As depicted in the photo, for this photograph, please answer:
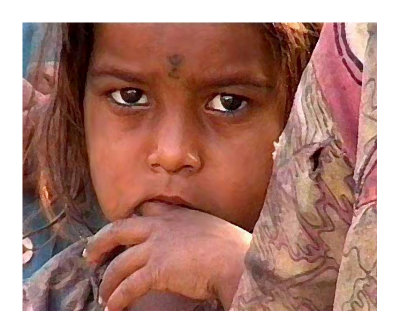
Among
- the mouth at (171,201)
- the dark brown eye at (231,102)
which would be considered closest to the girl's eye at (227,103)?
the dark brown eye at (231,102)

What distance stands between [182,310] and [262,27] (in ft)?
1.21

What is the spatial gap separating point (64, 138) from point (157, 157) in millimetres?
123

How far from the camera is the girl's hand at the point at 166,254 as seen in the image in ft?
3.27

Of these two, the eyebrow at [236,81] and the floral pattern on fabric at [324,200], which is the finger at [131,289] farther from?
the eyebrow at [236,81]

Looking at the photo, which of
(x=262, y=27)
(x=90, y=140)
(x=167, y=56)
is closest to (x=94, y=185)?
(x=90, y=140)

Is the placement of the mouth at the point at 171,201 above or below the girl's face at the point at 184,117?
below

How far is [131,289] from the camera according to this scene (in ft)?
3.29

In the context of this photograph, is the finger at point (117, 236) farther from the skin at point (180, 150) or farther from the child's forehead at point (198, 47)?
the child's forehead at point (198, 47)

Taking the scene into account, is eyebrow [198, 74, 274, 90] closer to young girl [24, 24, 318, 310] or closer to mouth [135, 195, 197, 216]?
young girl [24, 24, 318, 310]

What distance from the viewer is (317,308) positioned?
98 cm

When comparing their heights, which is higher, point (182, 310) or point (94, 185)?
point (94, 185)

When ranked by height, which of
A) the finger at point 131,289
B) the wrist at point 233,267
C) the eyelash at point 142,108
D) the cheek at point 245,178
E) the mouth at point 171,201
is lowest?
the finger at point 131,289

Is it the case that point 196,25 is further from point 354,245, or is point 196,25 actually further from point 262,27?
point 354,245

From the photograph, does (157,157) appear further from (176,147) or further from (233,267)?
(233,267)
